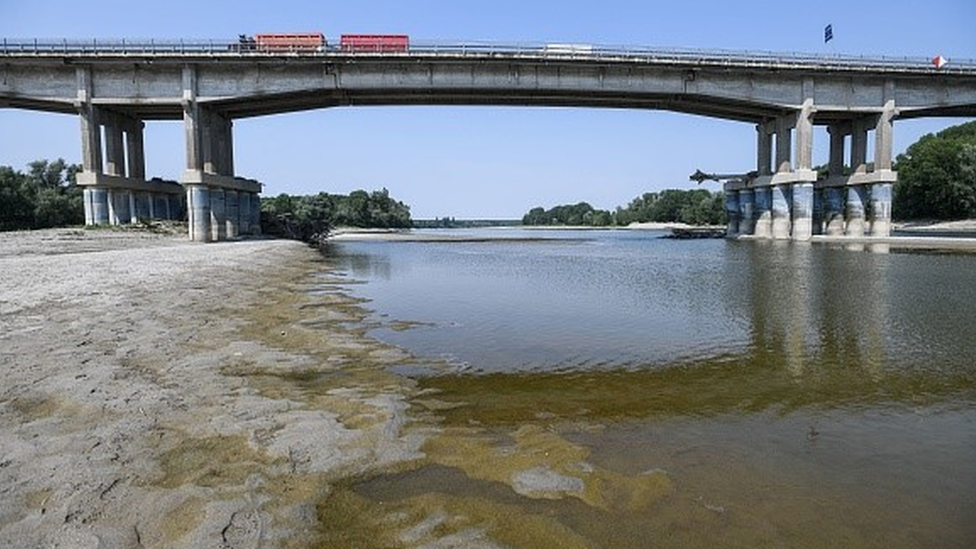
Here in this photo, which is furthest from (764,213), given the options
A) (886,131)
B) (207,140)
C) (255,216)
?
(207,140)

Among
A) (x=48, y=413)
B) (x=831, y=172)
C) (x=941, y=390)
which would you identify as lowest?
(x=941, y=390)

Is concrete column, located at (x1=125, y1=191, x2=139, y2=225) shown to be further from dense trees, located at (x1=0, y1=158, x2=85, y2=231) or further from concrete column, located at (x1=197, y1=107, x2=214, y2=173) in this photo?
dense trees, located at (x1=0, y1=158, x2=85, y2=231)

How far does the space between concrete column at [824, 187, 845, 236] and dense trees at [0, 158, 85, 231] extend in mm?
93190

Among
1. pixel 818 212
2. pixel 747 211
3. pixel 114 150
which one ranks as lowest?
pixel 818 212

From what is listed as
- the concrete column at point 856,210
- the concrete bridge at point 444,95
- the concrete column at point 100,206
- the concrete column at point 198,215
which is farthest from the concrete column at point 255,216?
the concrete column at point 856,210

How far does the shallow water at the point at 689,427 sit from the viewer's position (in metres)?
4.72

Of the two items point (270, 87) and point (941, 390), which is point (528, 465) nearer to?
point (941, 390)

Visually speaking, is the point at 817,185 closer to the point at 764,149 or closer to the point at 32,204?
the point at 764,149

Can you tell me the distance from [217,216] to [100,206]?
9718 millimetres

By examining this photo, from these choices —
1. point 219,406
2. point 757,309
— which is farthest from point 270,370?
point 757,309

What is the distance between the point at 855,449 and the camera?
6324 millimetres

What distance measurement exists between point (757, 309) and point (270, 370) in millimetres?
13592

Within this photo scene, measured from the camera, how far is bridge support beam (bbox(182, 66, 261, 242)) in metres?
50.2

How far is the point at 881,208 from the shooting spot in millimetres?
60656
